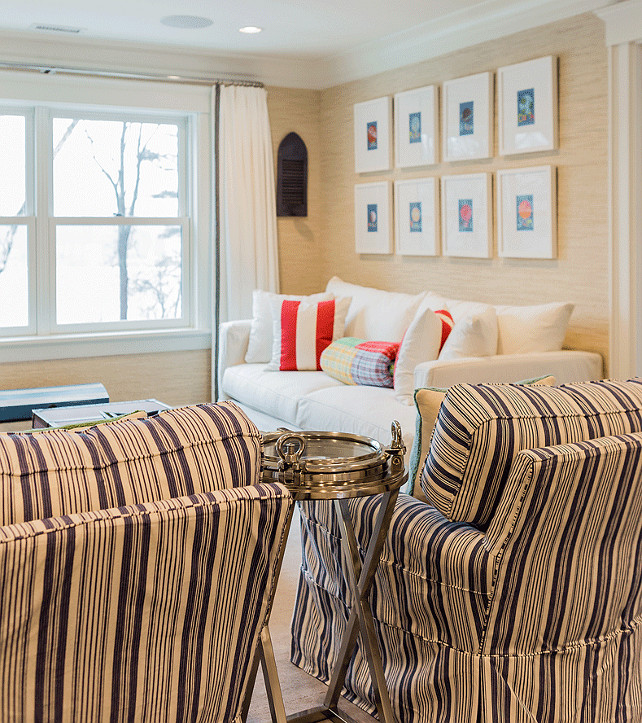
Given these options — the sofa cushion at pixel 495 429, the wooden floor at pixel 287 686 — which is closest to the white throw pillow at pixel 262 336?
the wooden floor at pixel 287 686

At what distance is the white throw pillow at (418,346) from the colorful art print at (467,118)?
1.30 metres

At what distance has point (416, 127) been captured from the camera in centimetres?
526

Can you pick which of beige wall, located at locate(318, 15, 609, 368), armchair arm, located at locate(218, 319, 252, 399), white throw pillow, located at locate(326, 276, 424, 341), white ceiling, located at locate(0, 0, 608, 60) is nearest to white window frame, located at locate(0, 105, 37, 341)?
white ceiling, located at locate(0, 0, 608, 60)

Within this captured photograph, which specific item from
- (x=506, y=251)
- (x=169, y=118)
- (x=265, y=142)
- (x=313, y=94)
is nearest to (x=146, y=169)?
(x=169, y=118)

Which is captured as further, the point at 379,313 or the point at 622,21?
the point at 379,313

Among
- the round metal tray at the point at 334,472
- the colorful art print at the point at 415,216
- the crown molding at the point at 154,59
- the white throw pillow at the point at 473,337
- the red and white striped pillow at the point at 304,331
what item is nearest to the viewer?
the round metal tray at the point at 334,472

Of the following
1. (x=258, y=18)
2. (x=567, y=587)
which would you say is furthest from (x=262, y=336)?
(x=567, y=587)

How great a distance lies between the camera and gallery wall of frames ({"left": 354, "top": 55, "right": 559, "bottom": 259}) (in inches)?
176

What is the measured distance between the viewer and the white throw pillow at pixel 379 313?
482 centimetres

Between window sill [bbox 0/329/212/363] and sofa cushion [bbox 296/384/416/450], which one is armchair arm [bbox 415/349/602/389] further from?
window sill [bbox 0/329/212/363]

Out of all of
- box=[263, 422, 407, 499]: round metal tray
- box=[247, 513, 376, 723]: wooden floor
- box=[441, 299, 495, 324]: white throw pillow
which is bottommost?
box=[247, 513, 376, 723]: wooden floor

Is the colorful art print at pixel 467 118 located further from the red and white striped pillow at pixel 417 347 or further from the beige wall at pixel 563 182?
the red and white striped pillow at pixel 417 347

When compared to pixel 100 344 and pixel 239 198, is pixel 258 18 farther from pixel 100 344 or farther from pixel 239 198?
pixel 100 344

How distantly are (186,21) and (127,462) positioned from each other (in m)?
4.10
